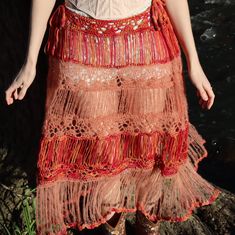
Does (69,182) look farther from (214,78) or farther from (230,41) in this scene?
(230,41)

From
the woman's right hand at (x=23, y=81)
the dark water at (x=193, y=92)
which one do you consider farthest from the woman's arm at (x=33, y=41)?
the dark water at (x=193, y=92)

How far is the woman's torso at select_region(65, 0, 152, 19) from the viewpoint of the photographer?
1.87 m

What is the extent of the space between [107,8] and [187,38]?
0.97 feet

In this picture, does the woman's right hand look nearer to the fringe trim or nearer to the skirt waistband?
the skirt waistband

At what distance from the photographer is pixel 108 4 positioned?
1.86 meters

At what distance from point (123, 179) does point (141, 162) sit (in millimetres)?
103

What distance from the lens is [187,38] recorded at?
6.48 feet

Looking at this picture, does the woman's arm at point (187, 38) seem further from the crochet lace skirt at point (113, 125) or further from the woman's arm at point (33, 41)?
the woman's arm at point (33, 41)

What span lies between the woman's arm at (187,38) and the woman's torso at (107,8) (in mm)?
127

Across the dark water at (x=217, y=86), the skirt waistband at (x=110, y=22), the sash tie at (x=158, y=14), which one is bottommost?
the dark water at (x=217, y=86)

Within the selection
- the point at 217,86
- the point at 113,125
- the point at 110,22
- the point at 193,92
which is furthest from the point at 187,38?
the point at 217,86

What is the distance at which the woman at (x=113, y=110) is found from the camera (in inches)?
75.5

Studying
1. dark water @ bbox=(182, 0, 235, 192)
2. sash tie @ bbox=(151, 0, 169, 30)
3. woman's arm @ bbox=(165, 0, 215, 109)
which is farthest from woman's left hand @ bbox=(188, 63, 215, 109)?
dark water @ bbox=(182, 0, 235, 192)

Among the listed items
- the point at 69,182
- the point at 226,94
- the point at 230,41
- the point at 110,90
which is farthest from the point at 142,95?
the point at 230,41
